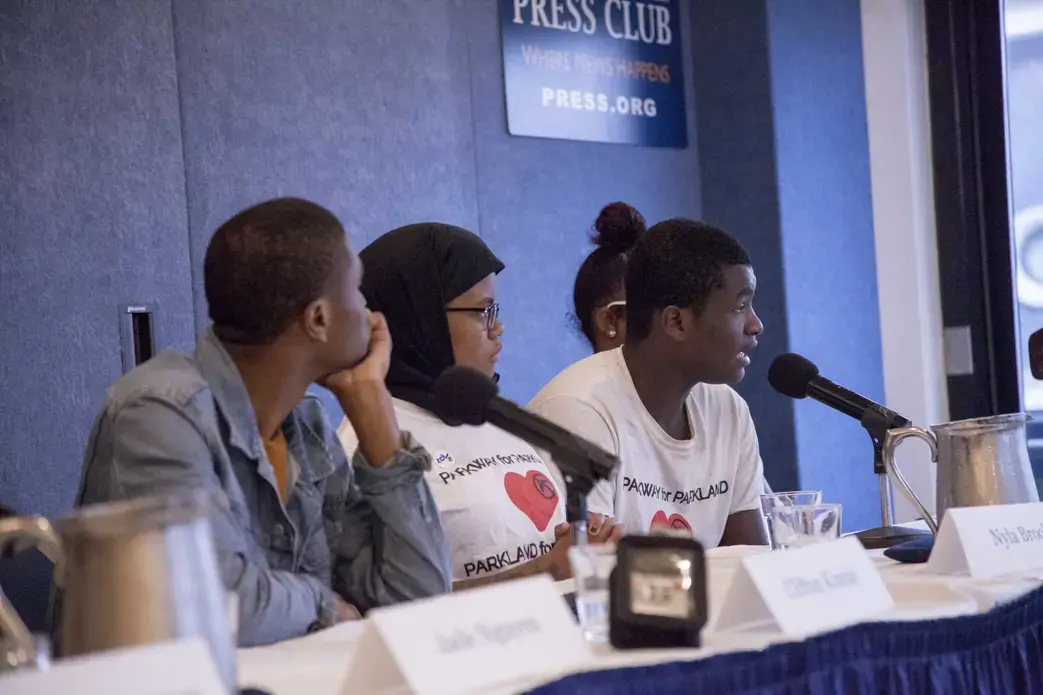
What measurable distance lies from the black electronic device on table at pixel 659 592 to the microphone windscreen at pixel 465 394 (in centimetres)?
35

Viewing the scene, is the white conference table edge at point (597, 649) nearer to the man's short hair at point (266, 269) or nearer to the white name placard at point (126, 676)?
the white name placard at point (126, 676)

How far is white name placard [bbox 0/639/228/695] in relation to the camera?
0.63 m

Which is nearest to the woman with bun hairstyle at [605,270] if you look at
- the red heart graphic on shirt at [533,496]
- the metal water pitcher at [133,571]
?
the red heart graphic on shirt at [533,496]

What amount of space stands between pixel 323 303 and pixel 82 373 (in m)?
1.00

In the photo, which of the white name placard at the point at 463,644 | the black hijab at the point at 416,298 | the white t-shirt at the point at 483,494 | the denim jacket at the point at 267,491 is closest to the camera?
the white name placard at the point at 463,644

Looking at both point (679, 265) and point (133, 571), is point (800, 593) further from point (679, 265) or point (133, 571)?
point (679, 265)

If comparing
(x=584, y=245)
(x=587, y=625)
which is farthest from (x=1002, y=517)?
(x=584, y=245)

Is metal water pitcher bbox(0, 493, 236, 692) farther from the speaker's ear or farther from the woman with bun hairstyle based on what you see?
the woman with bun hairstyle

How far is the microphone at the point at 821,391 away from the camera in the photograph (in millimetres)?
1622

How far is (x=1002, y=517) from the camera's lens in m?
1.35

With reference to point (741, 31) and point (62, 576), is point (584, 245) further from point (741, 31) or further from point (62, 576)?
point (62, 576)

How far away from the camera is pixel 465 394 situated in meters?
1.33

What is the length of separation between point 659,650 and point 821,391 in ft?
2.66

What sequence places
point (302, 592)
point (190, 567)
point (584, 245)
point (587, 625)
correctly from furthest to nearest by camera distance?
point (584, 245) < point (302, 592) < point (587, 625) < point (190, 567)
